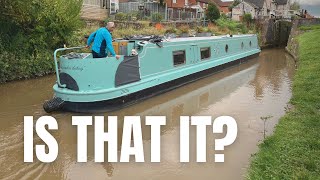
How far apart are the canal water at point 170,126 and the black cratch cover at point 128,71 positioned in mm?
618

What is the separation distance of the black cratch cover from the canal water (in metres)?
0.62

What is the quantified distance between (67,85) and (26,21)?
454 cm

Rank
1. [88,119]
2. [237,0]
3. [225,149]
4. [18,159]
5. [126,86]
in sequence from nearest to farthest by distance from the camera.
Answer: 1. [18,159]
2. [225,149]
3. [88,119]
4. [126,86]
5. [237,0]

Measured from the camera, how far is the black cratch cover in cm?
751

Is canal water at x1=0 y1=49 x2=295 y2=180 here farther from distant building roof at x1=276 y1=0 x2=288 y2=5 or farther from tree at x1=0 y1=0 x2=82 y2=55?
distant building roof at x1=276 y1=0 x2=288 y2=5

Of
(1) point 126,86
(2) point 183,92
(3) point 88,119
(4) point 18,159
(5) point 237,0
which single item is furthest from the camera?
(5) point 237,0

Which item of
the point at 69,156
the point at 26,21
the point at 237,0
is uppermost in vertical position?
the point at 237,0

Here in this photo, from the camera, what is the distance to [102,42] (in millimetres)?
7449

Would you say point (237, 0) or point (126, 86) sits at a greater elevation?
point (237, 0)

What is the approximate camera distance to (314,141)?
506 centimetres

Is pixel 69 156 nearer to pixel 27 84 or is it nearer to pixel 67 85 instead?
pixel 67 85

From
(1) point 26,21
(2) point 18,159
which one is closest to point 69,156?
(2) point 18,159

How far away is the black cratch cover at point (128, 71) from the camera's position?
24.6ft

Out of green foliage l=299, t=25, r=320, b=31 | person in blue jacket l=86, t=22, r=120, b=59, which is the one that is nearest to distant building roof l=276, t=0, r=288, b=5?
green foliage l=299, t=25, r=320, b=31
